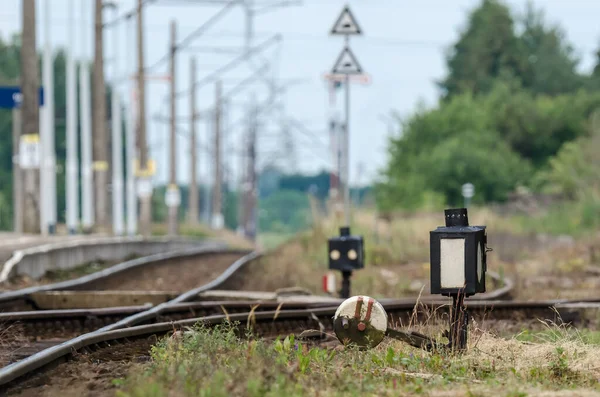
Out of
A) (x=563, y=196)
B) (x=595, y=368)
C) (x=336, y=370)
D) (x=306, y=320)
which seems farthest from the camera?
(x=563, y=196)

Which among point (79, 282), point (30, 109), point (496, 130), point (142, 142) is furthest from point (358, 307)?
point (496, 130)

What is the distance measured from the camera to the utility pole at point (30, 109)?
96.9 feet

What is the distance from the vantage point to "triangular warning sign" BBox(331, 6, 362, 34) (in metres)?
17.6

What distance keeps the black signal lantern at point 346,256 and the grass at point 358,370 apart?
602cm

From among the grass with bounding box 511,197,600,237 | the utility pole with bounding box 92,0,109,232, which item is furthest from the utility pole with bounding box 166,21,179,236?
the grass with bounding box 511,197,600,237

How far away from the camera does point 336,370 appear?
302 inches

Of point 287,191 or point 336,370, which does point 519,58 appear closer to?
point 287,191

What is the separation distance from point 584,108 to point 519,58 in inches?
1021

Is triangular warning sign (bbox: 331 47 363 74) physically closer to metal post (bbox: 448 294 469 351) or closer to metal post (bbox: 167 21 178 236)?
metal post (bbox: 448 294 469 351)

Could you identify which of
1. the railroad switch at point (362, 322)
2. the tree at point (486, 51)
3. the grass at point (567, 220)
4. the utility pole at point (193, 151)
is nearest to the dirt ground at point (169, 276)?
the railroad switch at point (362, 322)

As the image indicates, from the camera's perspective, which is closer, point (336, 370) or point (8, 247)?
point (336, 370)

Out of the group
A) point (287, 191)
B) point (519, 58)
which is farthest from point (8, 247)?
point (287, 191)

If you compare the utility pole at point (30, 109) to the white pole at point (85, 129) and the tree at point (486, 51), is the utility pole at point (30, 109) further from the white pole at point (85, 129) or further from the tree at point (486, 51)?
the tree at point (486, 51)

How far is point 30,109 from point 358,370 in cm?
2339
